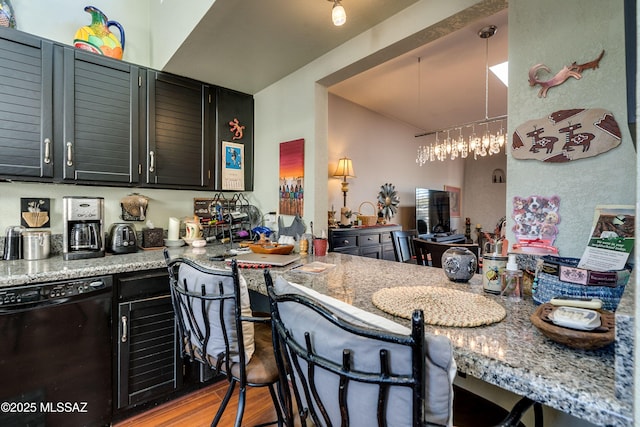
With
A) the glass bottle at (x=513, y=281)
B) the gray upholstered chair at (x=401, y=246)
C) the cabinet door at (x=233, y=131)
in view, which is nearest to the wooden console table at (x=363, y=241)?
the gray upholstered chair at (x=401, y=246)

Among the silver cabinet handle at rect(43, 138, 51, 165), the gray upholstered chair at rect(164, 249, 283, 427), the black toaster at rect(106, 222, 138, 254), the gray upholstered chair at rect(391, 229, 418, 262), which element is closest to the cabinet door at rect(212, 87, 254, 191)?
the black toaster at rect(106, 222, 138, 254)

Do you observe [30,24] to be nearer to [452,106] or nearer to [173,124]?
[173,124]

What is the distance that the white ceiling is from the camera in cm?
163

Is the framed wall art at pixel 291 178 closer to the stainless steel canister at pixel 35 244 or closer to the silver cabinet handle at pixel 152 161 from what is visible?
the silver cabinet handle at pixel 152 161

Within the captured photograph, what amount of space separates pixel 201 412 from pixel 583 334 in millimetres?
1985

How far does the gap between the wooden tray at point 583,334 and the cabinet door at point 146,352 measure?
1918mm

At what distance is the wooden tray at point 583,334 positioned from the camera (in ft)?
2.08

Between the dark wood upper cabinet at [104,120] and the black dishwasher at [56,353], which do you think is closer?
the black dishwasher at [56,353]

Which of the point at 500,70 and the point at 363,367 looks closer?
the point at 363,367

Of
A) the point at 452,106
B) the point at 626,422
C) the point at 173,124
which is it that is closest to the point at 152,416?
the point at 173,124

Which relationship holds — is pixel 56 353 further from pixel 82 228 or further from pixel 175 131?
pixel 175 131

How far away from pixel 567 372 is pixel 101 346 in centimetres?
205

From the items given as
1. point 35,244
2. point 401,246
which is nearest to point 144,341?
point 35,244

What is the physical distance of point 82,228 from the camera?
6.27 feet
